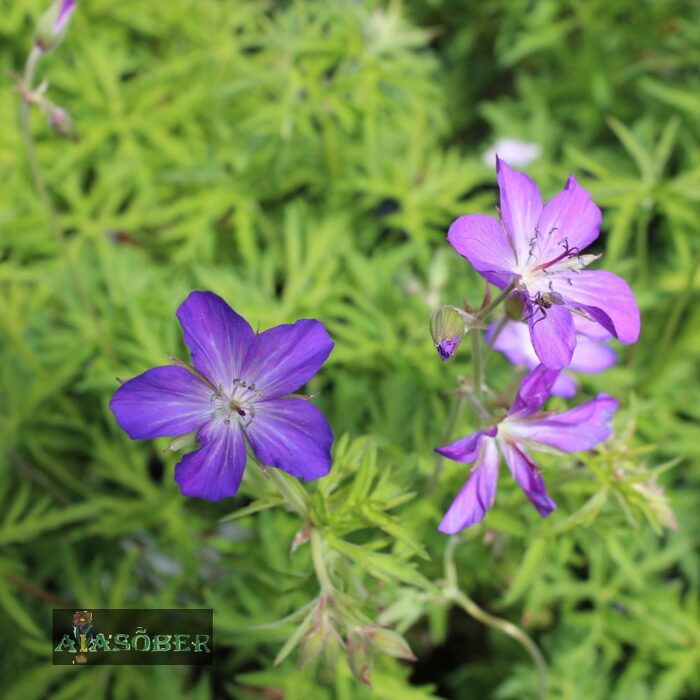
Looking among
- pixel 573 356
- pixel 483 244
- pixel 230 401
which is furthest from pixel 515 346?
pixel 230 401

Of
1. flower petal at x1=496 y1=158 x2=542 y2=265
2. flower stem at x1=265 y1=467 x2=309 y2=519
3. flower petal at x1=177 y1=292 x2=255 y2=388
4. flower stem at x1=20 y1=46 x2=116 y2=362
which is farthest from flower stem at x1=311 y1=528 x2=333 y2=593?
flower stem at x1=20 y1=46 x2=116 y2=362

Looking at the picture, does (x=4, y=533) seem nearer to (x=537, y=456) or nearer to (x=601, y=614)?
(x=537, y=456)

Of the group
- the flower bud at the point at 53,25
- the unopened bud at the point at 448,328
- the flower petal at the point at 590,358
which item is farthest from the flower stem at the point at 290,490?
the flower bud at the point at 53,25

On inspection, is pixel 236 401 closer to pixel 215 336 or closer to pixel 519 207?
pixel 215 336

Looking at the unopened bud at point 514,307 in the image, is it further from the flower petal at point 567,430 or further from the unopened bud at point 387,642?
the unopened bud at point 387,642

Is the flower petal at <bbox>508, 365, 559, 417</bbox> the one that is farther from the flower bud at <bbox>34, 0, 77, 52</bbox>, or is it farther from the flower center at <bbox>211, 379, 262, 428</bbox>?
the flower bud at <bbox>34, 0, 77, 52</bbox>

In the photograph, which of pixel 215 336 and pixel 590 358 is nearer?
pixel 215 336
